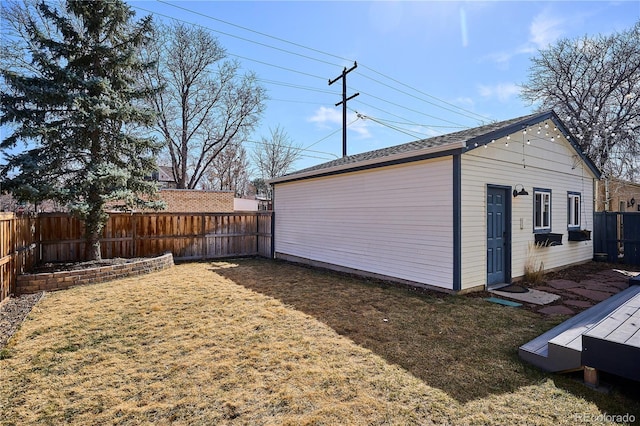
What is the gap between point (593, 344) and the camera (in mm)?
2730

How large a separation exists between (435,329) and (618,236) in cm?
970

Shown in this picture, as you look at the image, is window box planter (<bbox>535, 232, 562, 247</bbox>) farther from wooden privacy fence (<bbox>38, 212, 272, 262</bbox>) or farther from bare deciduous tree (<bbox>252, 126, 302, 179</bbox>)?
bare deciduous tree (<bbox>252, 126, 302, 179</bbox>)

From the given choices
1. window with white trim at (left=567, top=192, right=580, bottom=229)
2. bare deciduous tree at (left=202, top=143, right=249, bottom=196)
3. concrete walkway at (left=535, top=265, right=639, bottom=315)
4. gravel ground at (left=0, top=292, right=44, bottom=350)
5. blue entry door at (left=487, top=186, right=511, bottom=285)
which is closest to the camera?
gravel ground at (left=0, top=292, right=44, bottom=350)

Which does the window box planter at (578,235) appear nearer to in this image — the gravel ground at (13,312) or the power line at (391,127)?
the power line at (391,127)

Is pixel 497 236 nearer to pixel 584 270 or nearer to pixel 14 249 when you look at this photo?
pixel 584 270

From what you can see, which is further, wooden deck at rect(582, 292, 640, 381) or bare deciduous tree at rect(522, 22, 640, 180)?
bare deciduous tree at rect(522, 22, 640, 180)

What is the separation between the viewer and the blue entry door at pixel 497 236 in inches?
258

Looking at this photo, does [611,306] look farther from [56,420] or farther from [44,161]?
[44,161]

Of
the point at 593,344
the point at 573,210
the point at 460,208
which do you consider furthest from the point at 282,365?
the point at 573,210

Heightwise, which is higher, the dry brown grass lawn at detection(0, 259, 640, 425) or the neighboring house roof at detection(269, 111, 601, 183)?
the neighboring house roof at detection(269, 111, 601, 183)

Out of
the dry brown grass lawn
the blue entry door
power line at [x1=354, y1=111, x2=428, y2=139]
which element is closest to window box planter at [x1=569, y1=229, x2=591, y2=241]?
the blue entry door

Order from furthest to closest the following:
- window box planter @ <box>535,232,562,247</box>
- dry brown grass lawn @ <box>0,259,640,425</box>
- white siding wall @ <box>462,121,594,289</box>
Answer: window box planter @ <box>535,232,562,247</box>, white siding wall @ <box>462,121,594,289</box>, dry brown grass lawn @ <box>0,259,640,425</box>

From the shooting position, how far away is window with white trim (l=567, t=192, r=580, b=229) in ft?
29.5

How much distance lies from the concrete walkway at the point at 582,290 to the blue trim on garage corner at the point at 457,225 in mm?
1296
